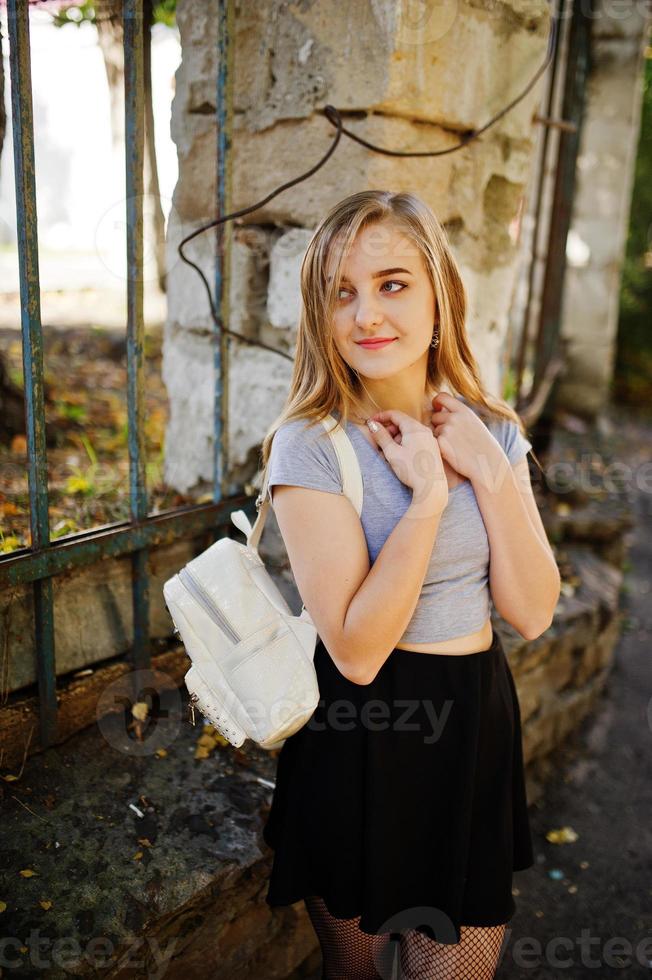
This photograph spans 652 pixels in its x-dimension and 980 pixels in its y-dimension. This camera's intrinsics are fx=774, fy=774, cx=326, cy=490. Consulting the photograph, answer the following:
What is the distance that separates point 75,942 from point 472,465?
3.98 ft

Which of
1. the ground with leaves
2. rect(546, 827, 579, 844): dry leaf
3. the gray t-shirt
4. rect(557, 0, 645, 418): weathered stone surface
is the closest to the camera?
the gray t-shirt

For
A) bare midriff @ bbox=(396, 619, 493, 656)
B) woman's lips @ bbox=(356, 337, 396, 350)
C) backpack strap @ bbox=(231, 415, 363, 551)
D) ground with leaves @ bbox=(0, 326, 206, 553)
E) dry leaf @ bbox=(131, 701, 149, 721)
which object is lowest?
dry leaf @ bbox=(131, 701, 149, 721)

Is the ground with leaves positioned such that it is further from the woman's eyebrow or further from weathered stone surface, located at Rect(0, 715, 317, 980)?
the woman's eyebrow

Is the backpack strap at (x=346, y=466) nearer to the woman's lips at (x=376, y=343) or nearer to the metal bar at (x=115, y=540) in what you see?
the woman's lips at (x=376, y=343)

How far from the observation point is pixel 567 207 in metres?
3.73

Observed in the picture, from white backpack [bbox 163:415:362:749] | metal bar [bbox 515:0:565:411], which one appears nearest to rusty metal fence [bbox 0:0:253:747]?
white backpack [bbox 163:415:362:749]

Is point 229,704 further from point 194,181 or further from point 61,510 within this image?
point 194,181

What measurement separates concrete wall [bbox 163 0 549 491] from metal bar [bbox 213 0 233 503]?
0.40ft

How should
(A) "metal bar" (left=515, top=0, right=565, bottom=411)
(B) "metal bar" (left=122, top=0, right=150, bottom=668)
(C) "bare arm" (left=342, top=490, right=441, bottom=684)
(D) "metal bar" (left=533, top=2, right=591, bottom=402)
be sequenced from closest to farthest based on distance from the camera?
(C) "bare arm" (left=342, top=490, right=441, bottom=684) < (B) "metal bar" (left=122, top=0, right=150, bottom=668) < (A) "metal bar" (left=515, top=0, right=565, bottom=411) < (D) "metal bar" (left=533, top=2, right=591, bottom=402)

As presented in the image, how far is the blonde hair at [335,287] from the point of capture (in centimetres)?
158

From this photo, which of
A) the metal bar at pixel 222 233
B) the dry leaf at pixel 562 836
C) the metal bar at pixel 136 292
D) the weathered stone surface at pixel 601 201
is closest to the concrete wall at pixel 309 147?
the metal bar at pixel 222 233

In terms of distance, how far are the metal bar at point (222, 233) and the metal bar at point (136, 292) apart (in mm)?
216

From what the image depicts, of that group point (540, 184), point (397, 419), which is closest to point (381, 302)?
point (397, 419)

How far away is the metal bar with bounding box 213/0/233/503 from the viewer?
1906mm
